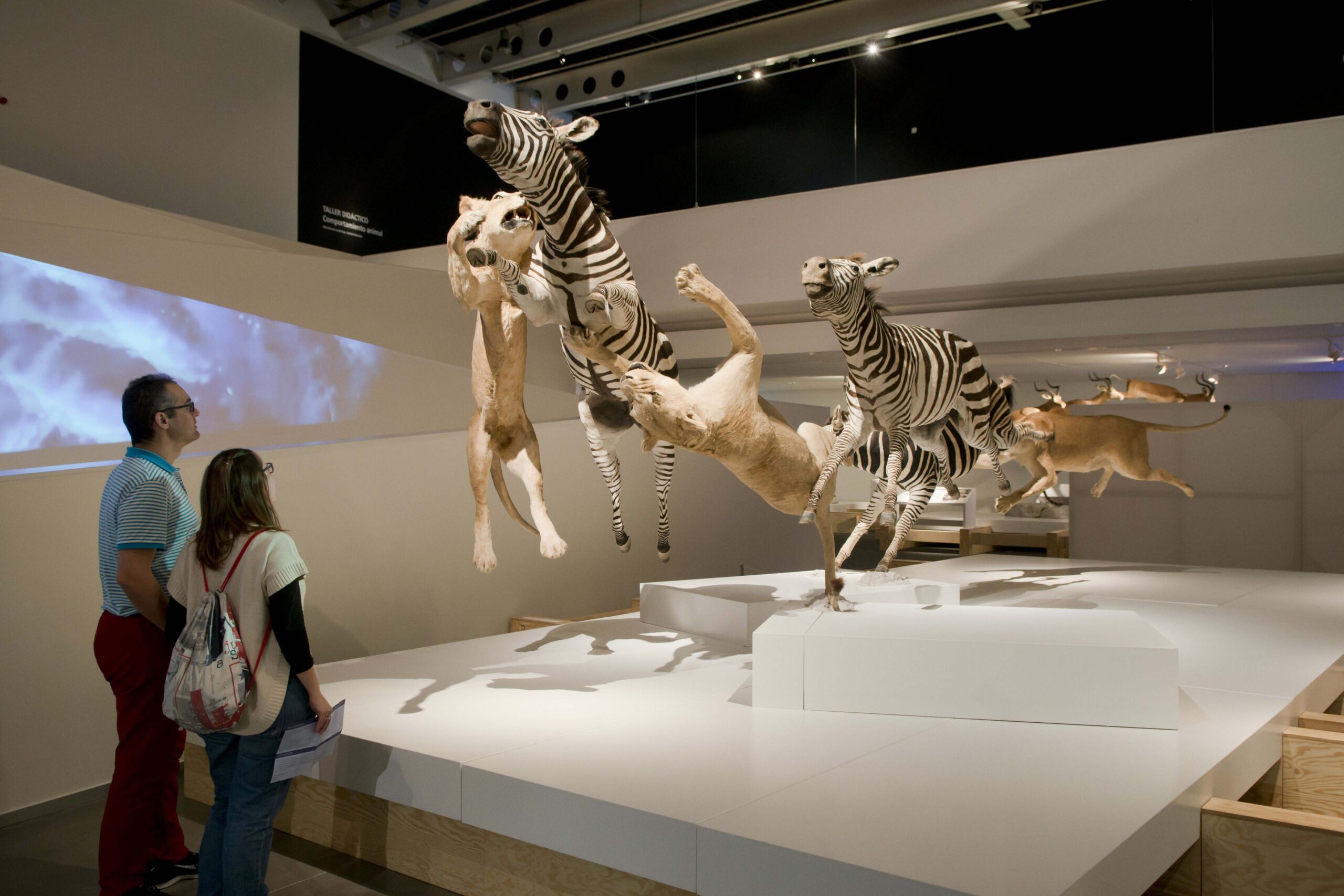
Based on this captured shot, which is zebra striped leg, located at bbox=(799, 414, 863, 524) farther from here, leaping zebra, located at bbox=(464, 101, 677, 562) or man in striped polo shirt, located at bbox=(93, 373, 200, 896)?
man in striped polo shirt, located at bbox=(93, 373, 200, 896)

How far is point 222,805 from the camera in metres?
2.49

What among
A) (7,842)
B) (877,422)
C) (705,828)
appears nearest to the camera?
(705,828)

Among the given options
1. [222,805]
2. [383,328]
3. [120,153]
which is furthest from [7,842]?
[120,153]

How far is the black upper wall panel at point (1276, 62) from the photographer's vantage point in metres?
5.80

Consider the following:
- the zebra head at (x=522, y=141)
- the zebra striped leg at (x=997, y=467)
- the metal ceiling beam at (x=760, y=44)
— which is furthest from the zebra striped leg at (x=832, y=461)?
the metal ceiling beam at (x=760, y=44)

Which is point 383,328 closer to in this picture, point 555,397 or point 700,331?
point 555,397

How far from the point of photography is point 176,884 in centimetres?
280

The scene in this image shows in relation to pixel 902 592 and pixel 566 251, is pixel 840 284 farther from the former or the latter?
pixel 902 592

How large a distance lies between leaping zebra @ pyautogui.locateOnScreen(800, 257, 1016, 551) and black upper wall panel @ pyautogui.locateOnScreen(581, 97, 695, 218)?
11.3 feet

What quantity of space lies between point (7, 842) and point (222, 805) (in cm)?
146

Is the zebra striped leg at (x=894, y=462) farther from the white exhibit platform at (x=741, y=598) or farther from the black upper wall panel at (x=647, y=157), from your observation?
the black upper wall panel at (x=647, y=157)

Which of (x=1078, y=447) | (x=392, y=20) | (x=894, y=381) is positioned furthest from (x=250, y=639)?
(x=392, y=20)

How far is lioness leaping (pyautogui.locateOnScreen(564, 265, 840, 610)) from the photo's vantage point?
3.10 m

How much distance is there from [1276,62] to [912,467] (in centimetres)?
355
